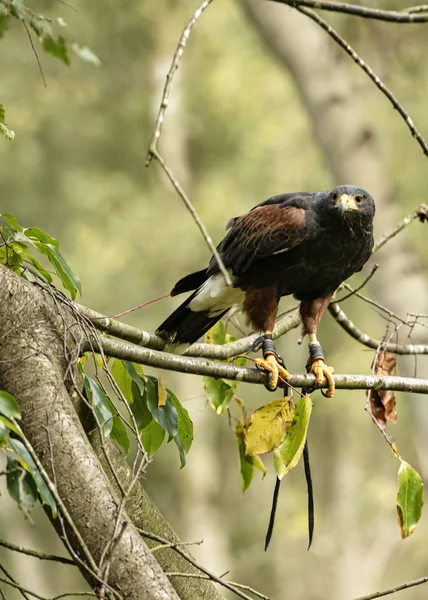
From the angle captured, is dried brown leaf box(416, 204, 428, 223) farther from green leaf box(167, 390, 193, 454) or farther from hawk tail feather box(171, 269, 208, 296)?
green leaf box(167, 390, 193, 454)

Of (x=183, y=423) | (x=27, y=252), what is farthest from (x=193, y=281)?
(x=27, y=252)

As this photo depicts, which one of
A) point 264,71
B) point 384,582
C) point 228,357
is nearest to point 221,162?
point 264,71

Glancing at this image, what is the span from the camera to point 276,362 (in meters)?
3.47

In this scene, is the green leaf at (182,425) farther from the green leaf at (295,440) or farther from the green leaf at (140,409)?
the green leaf at (295,440)

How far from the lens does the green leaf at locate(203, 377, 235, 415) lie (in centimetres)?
352

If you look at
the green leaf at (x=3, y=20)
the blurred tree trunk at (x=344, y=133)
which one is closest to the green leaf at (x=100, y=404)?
the green leaf at (x=3, y=20)

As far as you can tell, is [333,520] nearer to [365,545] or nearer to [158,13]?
[365,545]

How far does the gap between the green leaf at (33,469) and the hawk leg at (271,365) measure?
1387 mm

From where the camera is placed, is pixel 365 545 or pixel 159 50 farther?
pixel 365 545

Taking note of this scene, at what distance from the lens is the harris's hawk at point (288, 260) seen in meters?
3.84

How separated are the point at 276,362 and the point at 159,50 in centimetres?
1582

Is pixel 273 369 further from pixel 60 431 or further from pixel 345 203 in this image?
pixel 60 431

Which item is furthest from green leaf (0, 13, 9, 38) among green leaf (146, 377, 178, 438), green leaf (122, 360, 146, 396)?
green leaf (146, 377, 178, 438)

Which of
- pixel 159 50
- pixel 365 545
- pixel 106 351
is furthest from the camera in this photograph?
pixel 365 545
